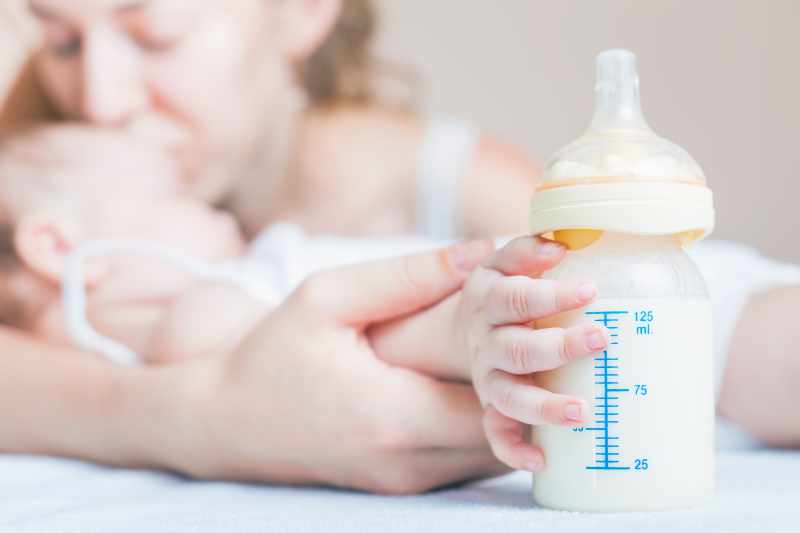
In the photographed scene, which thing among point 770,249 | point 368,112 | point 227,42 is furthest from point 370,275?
point 770,249

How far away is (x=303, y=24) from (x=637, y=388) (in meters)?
1.20

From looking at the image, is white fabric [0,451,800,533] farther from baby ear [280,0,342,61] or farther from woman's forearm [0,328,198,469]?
baby ear [280,0,342,61]

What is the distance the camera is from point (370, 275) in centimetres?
72

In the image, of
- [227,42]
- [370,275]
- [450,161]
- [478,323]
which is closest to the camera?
[478,323]

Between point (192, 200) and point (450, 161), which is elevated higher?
point (450, 161)

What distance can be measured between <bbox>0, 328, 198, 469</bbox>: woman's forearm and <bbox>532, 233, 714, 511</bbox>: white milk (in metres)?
0.36

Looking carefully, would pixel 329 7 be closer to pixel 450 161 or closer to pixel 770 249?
pixel 450 161

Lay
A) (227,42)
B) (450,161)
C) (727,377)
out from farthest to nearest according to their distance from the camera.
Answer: (450,161)
(227,42)
(727,377)

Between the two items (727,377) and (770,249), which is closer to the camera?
(727,377)

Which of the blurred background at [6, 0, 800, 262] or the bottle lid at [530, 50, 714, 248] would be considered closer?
the bottle lid at [530, 50, 714, 248]

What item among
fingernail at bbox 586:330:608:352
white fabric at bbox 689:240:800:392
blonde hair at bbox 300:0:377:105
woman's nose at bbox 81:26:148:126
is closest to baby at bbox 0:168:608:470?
fingernail at bbox 586:330:608:352


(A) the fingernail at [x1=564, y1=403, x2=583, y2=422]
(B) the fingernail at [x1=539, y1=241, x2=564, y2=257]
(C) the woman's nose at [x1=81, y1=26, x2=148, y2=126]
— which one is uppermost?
(C) the woman's nose at [x1=81, y1=26, x2=148, y2=126]

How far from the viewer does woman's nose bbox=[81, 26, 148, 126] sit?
4.29 feet

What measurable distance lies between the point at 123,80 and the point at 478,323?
0.89 meters
